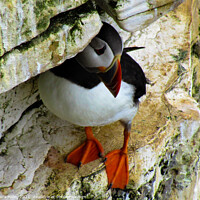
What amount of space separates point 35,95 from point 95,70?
0.99 metres

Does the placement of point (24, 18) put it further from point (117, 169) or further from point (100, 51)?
point (117, 169)

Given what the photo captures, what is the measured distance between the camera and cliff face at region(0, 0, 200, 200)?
1943 mm

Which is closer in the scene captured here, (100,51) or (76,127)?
(100,51)

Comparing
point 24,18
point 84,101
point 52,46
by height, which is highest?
point 24,18

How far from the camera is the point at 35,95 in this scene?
312 centimetres

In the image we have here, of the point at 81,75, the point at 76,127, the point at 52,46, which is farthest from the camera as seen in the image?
the point at 76,127

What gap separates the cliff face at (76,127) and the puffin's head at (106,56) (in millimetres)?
99

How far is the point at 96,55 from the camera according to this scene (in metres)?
2.23

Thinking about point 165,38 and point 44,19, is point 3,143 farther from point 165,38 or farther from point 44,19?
point 165,38

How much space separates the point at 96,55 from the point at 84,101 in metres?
0.41

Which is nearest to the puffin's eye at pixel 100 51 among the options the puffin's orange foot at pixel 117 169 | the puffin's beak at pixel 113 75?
the puffin's beak at pixel 113 75

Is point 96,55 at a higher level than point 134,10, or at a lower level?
lower

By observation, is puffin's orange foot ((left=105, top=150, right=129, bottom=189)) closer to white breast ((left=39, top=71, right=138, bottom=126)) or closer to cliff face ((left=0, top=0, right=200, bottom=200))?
cliff face ((left=0, top=0, right=200, bottom=200))

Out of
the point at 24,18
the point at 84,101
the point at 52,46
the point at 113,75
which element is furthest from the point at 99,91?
the point at 24,18
